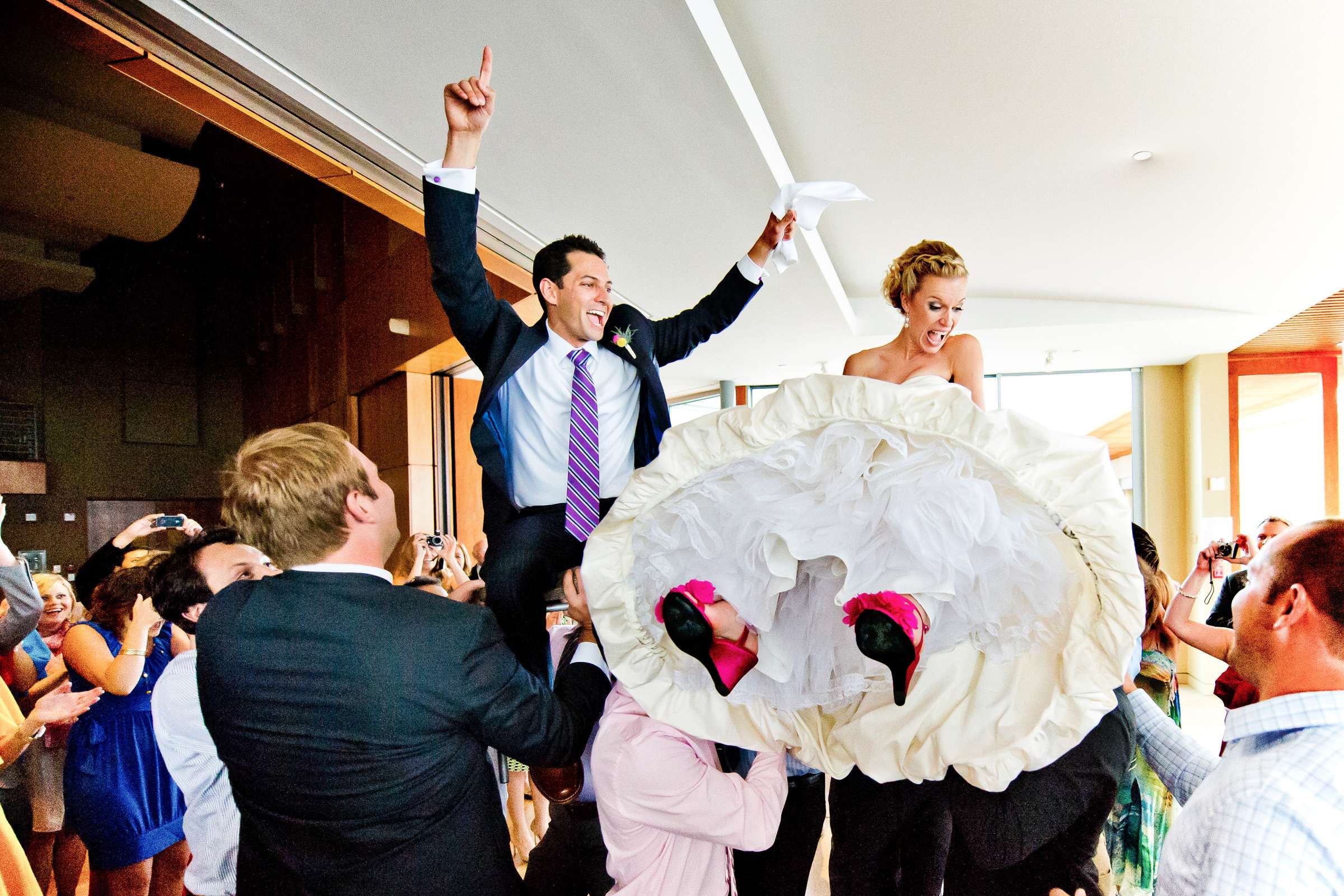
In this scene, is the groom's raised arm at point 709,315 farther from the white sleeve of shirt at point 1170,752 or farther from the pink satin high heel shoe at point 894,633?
the white sleeve of shirt at point 1170,752

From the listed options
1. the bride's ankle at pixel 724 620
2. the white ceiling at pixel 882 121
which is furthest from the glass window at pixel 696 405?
the bride's ankle at pixel 724 620

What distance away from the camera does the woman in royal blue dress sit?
2662 mm

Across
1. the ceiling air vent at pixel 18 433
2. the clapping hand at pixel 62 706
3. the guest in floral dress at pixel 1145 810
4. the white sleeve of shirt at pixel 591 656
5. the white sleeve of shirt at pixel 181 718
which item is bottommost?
the guest in floral dress at pixel 1145 810

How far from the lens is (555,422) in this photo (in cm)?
225

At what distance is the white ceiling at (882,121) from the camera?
3.08 m

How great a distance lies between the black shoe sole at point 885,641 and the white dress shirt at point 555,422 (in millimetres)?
1024

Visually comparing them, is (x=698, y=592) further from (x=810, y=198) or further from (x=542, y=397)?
(x=810, y=198)

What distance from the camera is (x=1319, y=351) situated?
9.18 meters

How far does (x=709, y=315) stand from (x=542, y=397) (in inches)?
26.2

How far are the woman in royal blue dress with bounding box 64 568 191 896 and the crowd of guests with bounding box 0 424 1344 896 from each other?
268mm

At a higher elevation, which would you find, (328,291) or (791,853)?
(328,291)

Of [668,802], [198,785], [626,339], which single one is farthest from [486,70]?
[198,785]

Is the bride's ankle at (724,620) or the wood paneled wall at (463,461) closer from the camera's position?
the bride's ankle at (724,620)

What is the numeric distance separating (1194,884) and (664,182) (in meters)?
3.95
